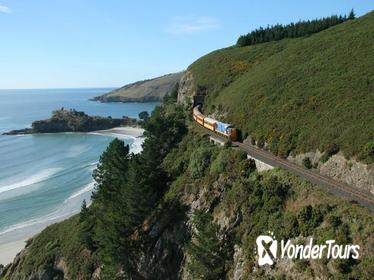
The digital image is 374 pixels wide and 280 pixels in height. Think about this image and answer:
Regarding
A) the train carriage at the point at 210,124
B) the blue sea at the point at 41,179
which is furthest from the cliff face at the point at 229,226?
the blue sea at the point at 41,179

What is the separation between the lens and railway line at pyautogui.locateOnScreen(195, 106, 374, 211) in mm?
26900

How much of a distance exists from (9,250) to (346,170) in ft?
166

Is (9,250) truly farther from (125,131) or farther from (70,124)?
(70,124)

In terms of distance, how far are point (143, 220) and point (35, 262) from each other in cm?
1851

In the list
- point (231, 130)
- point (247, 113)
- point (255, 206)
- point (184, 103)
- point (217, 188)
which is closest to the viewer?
point (255, 206)

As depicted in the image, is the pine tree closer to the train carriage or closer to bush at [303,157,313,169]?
bush at [303,157,313,169]

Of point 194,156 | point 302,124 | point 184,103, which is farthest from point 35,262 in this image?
point 184,103

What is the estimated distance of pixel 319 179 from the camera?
31.5 meters

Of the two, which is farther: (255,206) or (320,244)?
(255,206)

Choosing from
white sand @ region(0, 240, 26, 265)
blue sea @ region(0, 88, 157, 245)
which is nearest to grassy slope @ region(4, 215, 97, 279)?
white sand @ region(0, 240, 26, 265)

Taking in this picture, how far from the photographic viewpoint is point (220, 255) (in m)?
29.2

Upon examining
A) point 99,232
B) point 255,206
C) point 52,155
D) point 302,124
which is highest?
point 302,124

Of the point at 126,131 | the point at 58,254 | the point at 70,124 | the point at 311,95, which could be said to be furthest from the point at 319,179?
the point at 70,124

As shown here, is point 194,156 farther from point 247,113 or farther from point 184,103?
point 184,103
